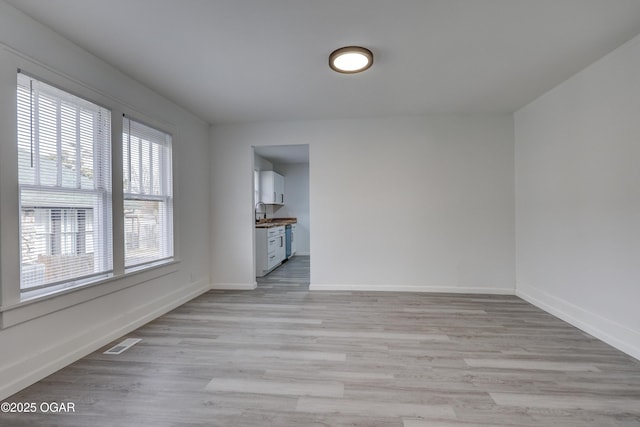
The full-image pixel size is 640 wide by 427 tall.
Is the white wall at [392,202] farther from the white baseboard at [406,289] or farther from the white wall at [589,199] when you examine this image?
the white wall at [589,199]

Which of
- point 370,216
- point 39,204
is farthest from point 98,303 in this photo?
point 370,216

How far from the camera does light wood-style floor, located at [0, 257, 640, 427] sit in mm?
1692

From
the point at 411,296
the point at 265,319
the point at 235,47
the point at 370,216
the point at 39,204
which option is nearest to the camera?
the point at 39,204

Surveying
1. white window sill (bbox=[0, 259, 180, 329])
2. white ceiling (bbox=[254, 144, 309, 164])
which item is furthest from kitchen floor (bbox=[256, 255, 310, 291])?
white ceiling (bbox=[254, 144, 309, 164])

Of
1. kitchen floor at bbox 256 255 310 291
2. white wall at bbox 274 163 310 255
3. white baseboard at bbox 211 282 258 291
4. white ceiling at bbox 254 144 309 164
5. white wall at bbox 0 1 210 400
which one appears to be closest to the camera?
white wall at bbox 0 1 210 400

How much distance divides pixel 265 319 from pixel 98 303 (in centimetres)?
158

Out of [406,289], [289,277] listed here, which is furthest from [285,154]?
[406,289]

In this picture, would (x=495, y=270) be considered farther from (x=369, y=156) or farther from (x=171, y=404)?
(x=171, y=404)

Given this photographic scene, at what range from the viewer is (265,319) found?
10.6 ft

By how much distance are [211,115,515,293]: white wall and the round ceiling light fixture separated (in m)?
1.66

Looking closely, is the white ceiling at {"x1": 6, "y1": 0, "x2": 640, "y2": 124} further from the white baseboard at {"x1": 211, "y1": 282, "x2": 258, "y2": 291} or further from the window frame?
the white baseboard at {"x1": 211, "y1": 282, "x2": 258, "y2": 291}

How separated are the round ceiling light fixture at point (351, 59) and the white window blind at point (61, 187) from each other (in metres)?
2.21

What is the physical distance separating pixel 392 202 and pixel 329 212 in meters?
0.96

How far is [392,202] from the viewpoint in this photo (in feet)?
14.1
